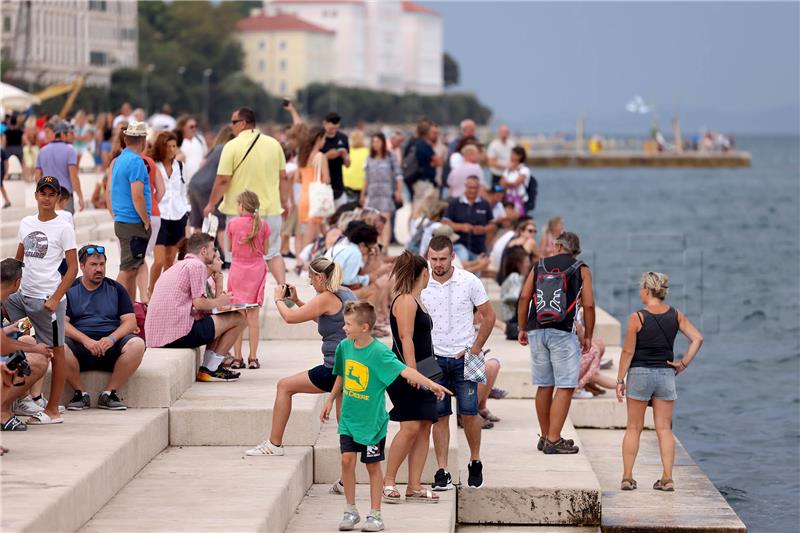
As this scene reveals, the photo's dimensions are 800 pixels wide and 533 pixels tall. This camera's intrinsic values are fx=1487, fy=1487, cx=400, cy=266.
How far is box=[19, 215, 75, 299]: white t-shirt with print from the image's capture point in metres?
8.11

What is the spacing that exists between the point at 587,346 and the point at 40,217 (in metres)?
3.48

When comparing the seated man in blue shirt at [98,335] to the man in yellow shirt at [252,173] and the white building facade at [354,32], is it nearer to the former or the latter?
the man in yellow shirt at [252,173]

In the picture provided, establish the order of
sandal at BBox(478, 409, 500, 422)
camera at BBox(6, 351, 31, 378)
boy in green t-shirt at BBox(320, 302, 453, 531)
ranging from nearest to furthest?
camera at BBox(6, 351, 31, 378), boy in green t-shirt at BBox(320, 302, 453, 531), sandal at BBox(478, 409, 500, 422)

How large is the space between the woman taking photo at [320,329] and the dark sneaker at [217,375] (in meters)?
1.30

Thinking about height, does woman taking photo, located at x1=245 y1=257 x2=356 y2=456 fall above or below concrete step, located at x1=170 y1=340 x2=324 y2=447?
above

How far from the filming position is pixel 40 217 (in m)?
8.24

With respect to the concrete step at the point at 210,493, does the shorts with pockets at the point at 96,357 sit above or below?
above

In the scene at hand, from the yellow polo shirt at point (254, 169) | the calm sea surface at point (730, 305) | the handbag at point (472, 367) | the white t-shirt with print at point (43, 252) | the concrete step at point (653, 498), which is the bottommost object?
the calm sea surface at point (730, 305)

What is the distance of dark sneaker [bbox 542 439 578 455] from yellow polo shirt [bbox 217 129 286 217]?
371 centimetres

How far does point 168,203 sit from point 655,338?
4.34 m

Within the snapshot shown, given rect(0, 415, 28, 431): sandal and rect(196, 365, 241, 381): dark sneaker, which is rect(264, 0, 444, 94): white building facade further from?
rect(0, 415, 28, 431): sandal

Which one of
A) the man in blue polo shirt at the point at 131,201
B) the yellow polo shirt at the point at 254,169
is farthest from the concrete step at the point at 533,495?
the yellow polo shirt at the point at 254,169

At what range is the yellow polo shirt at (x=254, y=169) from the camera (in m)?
12.0

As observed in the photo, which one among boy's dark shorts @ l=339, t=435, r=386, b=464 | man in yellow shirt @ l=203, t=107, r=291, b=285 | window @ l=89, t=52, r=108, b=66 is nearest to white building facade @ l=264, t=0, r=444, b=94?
window @ l=89, t=52, r=108, b=66
